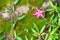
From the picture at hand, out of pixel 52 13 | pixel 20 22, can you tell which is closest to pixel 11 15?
pixel 20 22

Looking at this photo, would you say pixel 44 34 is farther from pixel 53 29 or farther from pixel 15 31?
pixel 15 31

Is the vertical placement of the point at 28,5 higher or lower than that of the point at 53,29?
higher

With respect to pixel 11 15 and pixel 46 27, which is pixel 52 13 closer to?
pixel 46 27

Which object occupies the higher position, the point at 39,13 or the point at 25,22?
the point at 39,13

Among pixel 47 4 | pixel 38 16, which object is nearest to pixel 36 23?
pixel 38 16

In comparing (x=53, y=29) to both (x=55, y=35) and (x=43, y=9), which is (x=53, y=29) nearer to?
(x=55, y=35)

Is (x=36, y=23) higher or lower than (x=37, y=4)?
lower

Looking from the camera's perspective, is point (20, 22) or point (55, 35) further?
point (20, 22)
